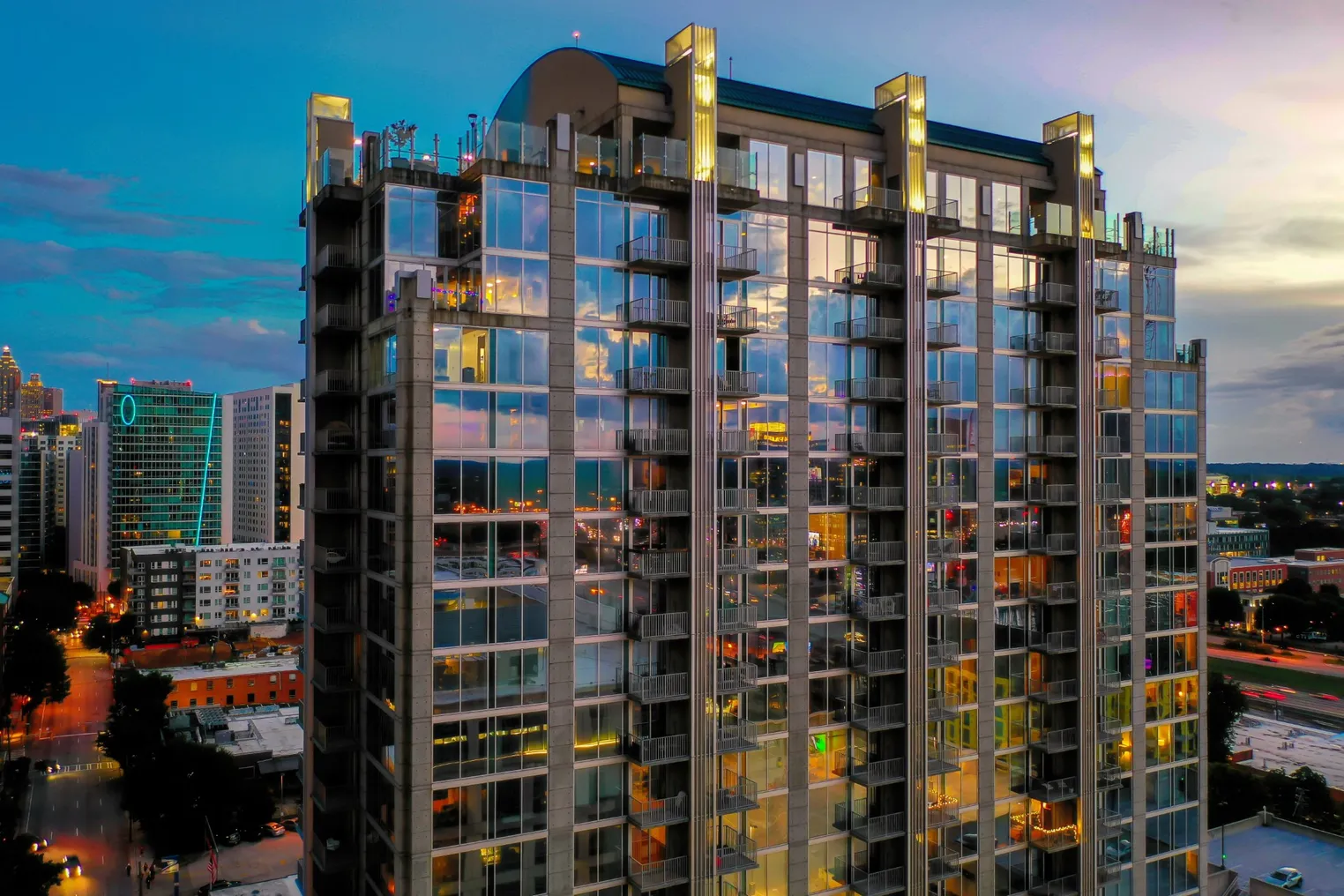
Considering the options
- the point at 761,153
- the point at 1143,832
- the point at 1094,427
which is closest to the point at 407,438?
the point at 761,153

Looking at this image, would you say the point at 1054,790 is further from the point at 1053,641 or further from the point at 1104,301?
the point at 1104,301

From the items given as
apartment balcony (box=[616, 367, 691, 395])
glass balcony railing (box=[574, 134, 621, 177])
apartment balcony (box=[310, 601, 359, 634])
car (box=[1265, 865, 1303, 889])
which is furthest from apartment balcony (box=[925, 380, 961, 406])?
car (box=[1265, 865, 1303, 889])

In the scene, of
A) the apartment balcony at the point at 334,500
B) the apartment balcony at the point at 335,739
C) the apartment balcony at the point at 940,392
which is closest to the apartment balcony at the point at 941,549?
the apartment balcony at the point at 940,392

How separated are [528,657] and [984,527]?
2733cm

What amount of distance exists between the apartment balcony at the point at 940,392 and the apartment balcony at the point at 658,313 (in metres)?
14.8

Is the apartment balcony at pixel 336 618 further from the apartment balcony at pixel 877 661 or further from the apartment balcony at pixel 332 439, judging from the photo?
the apartment balcony at pixel 877 661

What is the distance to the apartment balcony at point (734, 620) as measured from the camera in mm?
41938

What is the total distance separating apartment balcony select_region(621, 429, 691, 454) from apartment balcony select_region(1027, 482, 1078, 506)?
77.3ft

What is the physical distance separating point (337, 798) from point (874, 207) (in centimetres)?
4053

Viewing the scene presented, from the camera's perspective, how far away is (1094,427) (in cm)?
5422

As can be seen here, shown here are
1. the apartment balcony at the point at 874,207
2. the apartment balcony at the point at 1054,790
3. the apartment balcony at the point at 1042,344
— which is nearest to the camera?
the apartment balcony at the point at 874,207

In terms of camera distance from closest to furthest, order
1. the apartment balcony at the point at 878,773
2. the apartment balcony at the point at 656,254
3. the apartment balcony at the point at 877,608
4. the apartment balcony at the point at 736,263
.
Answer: the apartment balcony at the point at 656,254 < the apartment balcony at the point at 736,263 < the apartment balcony at the point at 878,773 < the apartment balcony at the point at 877,608

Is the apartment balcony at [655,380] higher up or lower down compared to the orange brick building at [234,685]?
higher up

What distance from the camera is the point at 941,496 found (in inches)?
1929
